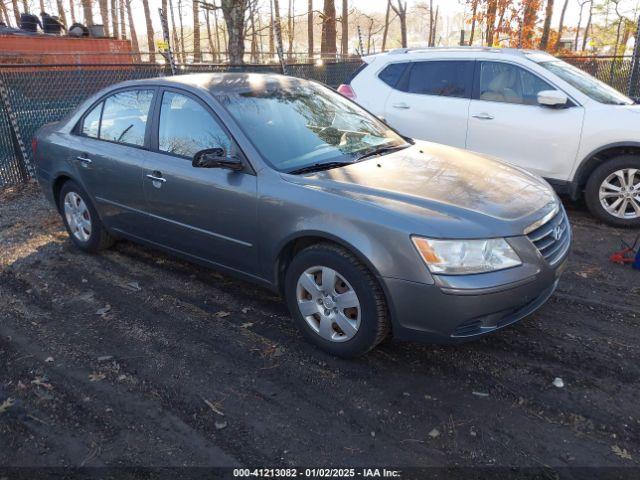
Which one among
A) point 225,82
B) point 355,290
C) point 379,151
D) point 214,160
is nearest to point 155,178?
point 214,160

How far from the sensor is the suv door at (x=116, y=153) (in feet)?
13.7

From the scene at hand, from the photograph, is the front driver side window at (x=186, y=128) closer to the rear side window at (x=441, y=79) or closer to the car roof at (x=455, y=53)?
the rear side window at (x=441, y=79)

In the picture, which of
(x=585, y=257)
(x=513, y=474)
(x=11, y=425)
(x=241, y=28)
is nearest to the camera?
(x=513, y=474)

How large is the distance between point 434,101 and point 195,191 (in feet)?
12.8

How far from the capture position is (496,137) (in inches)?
238

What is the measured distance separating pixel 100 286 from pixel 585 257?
4.33 meters

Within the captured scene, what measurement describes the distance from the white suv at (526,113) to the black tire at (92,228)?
384 cm

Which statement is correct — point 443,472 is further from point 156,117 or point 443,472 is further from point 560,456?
point 156,117

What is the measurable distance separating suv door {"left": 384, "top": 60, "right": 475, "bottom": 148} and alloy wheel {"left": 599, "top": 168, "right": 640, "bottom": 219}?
1.68m

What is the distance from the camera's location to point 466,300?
2715 mm

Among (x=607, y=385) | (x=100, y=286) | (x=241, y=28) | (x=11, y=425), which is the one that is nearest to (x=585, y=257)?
(x=607, y=385)

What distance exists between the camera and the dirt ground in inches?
99.2

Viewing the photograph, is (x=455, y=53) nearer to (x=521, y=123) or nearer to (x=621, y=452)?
(x=521, y=123)

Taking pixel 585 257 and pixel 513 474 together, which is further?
pixel 585 257
